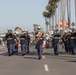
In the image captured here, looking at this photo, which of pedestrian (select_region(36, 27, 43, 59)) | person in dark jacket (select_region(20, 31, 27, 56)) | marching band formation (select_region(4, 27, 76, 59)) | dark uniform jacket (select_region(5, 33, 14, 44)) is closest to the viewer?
pedestrian (select_region(36, 27, 43, 59))

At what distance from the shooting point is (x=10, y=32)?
2680 centimetres

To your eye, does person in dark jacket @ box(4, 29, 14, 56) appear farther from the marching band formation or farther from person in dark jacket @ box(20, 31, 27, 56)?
person in dark jacket @ box(20, 31, 27, 56)

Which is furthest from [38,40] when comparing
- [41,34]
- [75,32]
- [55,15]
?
[55,15]

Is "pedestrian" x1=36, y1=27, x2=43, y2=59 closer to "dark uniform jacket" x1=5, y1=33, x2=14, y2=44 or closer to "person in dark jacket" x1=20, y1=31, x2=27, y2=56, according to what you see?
"dark uniform jacket" x1=5, y1=33, x2=14, y2=44

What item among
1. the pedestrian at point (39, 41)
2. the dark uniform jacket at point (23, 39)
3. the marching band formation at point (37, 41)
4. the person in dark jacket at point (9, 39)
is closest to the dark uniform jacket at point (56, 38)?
the marching band formation at point (37, 41)

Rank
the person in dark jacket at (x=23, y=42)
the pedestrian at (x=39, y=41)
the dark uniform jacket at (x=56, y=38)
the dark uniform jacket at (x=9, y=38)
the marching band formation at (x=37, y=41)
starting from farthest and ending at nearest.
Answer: the dark uniform jacket at (x=56, y=38), the person in dark jacket at (x=23, y=42), the dark uniform jacket at (x=9, y=38), the marching band formation at (x=37, y=41), the pedestrian at (x=39, y=41)

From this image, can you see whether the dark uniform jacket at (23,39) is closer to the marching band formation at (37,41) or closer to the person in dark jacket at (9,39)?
the marching band formation at (37,41)

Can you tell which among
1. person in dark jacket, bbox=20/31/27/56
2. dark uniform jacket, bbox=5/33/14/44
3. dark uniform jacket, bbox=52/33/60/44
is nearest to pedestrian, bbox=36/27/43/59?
dark uniform jacket, bbox=5/33/14/44

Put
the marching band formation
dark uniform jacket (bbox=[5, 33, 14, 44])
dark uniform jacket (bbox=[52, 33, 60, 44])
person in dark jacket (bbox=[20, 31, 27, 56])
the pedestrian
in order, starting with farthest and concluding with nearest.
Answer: dark uniform jacket (bbox=[52, 33, 60, 44]) < person in dark jacket (bbox=[20, 31, 27, 56]) < dark uniform jacket (bbox=[5, 33, 14, 44]) < the marching band formation < the pedestrian

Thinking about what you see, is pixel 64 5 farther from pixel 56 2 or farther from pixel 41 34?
pixel 41 34

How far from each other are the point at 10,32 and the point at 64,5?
129 feet

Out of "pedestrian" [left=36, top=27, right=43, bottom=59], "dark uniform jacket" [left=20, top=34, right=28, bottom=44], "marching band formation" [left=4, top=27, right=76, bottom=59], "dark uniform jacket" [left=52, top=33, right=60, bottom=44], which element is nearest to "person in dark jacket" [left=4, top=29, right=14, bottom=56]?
"marching band formation" [left=4, top=27, right=76, bottom=59]

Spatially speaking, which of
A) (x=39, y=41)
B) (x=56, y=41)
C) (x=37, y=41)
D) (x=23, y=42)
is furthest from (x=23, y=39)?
→ (x=39, y=41)

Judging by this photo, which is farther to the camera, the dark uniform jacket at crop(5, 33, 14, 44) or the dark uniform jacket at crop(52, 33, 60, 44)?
the dark uniform jacket at crop(52, 33, 60, 44)
